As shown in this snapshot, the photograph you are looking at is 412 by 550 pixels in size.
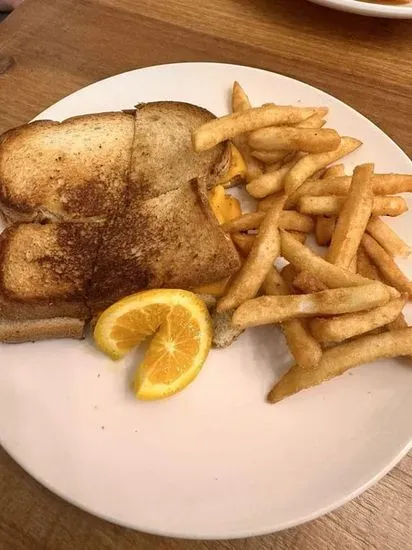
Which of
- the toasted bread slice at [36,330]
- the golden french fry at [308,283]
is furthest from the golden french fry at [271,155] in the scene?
the toasted bread slice at [36,330]

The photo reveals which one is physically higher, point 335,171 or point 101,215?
point 335,171

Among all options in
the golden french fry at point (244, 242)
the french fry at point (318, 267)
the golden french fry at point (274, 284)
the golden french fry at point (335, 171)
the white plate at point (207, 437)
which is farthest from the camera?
the golden french fry at point (335, 171)

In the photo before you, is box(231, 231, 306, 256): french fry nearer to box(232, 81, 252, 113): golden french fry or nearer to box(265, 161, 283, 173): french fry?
box(265, 161, 283, 173): french fry

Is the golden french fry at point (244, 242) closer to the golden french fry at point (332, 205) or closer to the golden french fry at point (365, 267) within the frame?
the golden french fry at point (332, 205)

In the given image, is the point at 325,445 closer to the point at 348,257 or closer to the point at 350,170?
the point at 348,257

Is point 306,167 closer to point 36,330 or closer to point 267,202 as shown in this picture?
point 267,202

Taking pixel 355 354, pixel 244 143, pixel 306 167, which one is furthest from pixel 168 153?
pixel 355 354

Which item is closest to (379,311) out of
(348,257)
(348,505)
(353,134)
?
(348,257)
